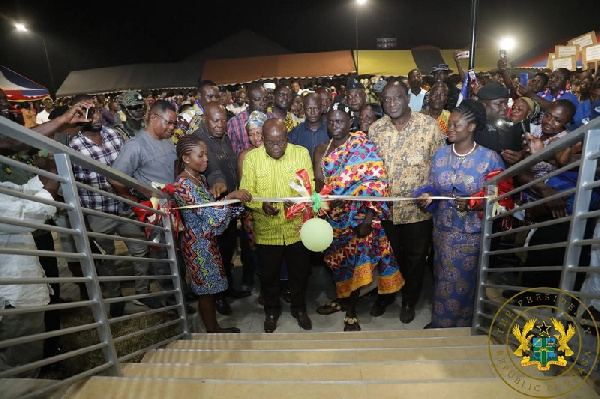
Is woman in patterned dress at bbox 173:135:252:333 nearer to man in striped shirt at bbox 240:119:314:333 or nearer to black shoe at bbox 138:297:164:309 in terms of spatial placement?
man in striped shirt at bbox 240:119:314:333

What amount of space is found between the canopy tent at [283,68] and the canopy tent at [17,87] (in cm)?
771

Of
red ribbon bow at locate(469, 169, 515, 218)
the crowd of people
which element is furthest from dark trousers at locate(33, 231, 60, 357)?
red ribbon bow at locate(469, 169, 515, 218)

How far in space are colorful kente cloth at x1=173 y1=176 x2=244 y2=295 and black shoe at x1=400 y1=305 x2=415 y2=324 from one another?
1788mm

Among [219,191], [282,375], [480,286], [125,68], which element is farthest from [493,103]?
[125,68]

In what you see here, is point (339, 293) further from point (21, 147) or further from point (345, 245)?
point (21, 147)

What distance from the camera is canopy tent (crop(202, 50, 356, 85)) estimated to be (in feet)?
59.2

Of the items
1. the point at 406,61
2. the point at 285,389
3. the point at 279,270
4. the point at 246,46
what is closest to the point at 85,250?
the point at 285,389

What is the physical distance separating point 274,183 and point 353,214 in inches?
30.1

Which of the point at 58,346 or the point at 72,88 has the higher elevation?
the point at 72,88

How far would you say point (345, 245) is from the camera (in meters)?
3.51

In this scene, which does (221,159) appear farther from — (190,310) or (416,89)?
(416,89)

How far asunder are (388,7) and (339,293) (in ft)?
83.8

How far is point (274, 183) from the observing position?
10.7 ft

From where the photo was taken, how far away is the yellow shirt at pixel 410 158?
3.37 m
